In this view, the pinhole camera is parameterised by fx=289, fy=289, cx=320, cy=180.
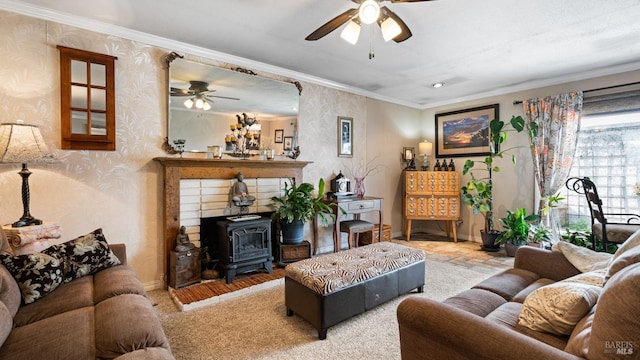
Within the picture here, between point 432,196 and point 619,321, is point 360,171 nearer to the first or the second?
point 432,196

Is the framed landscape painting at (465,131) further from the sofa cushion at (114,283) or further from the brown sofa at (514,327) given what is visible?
the sofa cushion at (114,283)

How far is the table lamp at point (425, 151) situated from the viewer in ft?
18.0

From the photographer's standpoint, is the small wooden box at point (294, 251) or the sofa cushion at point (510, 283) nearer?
the sofa cushion at point (510, 283)

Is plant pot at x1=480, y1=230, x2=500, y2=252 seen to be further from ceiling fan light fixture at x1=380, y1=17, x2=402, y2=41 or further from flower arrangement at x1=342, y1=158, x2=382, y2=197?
ceiling fan light fixture at x1=380, y1=17, x2=402, y2=41

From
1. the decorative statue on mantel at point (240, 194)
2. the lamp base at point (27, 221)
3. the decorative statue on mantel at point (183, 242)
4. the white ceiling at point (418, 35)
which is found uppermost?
the white ceiling at point (418, 35)

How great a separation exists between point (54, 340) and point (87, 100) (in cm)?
222

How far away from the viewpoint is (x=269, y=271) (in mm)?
3383

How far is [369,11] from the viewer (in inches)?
75.6

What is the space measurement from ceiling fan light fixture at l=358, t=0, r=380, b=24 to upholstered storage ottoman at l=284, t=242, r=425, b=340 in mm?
1858

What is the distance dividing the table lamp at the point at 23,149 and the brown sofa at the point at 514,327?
2.77 m

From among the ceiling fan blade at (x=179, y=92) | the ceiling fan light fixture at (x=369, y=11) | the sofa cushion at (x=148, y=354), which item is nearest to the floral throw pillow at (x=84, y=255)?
the sofa cushion at (x=148, y=354)

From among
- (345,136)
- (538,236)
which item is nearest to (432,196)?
(538,236)

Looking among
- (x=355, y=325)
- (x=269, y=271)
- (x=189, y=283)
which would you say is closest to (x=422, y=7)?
(x=355, y=325)

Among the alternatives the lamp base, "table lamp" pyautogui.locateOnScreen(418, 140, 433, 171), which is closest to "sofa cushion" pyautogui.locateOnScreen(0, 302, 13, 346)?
the lamp base
